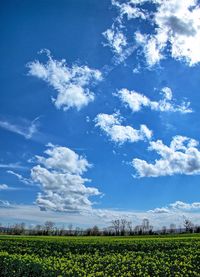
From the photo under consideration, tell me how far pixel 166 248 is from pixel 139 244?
11.6 feet

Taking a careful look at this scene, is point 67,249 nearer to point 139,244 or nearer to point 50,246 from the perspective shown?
point 50,246

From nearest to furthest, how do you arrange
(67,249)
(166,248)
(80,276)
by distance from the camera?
(80,276), (166,248), (67,249)

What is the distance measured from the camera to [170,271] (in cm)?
1662

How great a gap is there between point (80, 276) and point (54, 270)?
4.22ft

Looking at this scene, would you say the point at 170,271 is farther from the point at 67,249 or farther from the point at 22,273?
the point at 67,249

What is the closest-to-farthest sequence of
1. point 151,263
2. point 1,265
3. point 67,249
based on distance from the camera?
point 151,263 → point 1,265 → point 67,249

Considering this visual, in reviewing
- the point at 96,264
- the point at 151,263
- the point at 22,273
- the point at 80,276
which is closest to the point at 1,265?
the point at 22,273

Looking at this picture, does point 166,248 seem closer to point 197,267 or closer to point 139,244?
point 139,244

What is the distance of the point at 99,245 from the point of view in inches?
1281

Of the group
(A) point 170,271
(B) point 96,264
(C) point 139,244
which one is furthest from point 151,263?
(C) point 139,244

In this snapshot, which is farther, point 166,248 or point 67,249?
point 67,249

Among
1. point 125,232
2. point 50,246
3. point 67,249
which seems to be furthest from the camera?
point 125,232

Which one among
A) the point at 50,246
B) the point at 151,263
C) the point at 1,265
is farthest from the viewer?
the point at 50,246

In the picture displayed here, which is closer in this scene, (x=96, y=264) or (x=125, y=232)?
(x=96, y=264)
